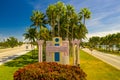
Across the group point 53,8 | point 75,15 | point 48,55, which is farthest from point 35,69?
point 75,15

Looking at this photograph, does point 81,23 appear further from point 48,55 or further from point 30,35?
point 48,55

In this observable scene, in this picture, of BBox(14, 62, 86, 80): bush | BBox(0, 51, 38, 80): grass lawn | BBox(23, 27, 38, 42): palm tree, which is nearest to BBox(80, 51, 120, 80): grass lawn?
BBox(0, 51, 38, 80): grass lawn

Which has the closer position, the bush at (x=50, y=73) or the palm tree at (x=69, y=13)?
the bush at (x=50, y=73)

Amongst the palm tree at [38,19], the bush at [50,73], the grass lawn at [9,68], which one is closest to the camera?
the bush at [50,73]

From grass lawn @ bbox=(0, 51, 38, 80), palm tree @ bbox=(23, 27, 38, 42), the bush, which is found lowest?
grass lawn @ bbox=(0, 51, 38, 80)

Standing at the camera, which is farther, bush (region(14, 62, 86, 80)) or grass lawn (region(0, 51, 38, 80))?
grass lawn (region(0, 51, 38, 80))

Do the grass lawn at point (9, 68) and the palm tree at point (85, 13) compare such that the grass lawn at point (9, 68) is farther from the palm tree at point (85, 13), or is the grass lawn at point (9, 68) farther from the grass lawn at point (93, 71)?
the palm tree at point (85, 13)

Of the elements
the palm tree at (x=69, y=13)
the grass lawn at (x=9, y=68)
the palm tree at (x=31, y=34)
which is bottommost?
the grass lawn at (x=9, y=68)

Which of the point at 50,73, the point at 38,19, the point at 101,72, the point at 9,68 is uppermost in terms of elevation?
the point at 38,19

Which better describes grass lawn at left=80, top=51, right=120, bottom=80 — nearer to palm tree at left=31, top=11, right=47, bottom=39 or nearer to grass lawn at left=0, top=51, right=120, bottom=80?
grass lawn at left=0, top=51, right=120, bottom=80

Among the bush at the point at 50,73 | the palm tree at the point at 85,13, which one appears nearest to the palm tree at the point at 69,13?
the palm tree at the point at 85,13

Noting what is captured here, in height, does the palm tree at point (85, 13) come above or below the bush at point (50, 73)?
above

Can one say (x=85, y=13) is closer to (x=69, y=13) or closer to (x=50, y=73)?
(x=69, y=13)

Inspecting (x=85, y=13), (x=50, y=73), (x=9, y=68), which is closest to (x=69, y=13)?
(x=85, y=13)
